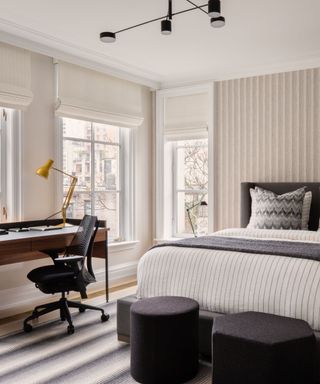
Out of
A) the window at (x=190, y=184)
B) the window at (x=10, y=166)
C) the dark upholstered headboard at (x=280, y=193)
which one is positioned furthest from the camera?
the window at (x=190, y=184)

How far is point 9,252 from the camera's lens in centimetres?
325

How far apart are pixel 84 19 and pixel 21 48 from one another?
79 cm

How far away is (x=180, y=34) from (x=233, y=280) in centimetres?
234

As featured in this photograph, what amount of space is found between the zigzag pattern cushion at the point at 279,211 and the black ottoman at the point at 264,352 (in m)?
1.98

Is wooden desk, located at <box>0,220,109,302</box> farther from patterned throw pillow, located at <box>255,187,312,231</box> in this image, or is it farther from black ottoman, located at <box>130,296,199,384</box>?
patterned throw pillow, located at <box>255,187,312,231</box>

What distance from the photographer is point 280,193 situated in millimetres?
4629

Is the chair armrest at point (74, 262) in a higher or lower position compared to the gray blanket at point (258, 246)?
lower

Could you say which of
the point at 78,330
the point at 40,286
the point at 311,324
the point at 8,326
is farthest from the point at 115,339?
the point at 311,324

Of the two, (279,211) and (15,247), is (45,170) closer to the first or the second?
(15,247)

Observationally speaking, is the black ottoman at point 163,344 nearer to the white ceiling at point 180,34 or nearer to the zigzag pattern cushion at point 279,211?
the zigzag pattern cushion at point 279,211

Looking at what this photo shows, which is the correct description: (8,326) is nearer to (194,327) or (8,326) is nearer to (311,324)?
(194,327)

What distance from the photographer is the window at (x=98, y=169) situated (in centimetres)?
472

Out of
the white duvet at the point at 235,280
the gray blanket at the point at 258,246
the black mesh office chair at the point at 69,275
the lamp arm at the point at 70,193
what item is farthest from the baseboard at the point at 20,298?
the gray blanket at the point at 258,246

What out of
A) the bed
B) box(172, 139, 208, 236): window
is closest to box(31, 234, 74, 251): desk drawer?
the bed
